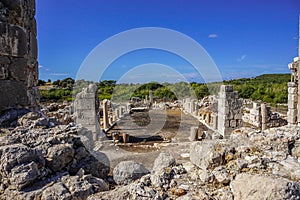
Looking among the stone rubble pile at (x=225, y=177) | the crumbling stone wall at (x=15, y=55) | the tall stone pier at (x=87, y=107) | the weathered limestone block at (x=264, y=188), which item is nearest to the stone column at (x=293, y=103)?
the tall stone pier at (x=87, y=107)

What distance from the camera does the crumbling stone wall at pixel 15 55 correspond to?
375cm

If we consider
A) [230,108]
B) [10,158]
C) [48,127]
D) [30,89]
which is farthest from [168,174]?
[230,108]

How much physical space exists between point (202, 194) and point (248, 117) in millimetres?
17096

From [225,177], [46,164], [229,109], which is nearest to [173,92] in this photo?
[229,109]

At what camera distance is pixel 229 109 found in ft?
37.6

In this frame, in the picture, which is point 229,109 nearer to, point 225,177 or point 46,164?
point 225,177

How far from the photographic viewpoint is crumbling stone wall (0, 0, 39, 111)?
375 cm

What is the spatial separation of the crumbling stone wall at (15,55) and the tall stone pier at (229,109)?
9130mm

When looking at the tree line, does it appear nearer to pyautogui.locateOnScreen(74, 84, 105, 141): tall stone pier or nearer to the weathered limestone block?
pyautogui.locateOnScreen(74, 84, 105, 141): tall stone pier

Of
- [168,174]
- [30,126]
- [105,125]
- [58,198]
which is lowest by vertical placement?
[105,125]

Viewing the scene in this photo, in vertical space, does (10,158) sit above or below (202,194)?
above

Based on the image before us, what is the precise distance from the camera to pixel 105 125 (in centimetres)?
1425

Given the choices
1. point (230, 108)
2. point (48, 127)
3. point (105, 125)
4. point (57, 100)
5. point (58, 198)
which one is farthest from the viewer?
point (57, 100)

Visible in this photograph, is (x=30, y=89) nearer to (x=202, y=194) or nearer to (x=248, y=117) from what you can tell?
(x=202, y=194)
